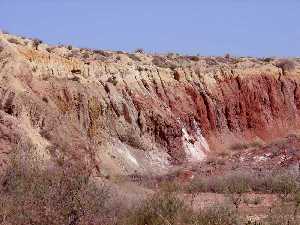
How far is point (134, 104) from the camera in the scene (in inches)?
1406

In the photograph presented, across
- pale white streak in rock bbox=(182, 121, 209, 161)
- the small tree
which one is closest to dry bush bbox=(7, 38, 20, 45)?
pale white streak in rock bbox=(182, 121, 209, 161)

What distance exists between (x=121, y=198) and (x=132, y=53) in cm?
3173

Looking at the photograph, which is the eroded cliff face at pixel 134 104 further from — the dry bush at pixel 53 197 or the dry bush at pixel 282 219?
the dry bush at pixel 282 219

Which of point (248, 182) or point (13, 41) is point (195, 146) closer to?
point (248, 182)

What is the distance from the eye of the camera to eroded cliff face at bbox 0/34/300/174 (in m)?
26.4

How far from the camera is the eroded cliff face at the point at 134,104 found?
26391 millimetres

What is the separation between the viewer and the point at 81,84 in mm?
32938

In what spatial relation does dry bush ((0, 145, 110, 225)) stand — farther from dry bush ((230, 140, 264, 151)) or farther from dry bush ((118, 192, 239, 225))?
dry bush ((230, 140, 264, 151))

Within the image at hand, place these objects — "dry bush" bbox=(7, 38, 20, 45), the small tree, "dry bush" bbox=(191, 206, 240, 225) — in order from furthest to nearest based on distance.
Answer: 1. the small tree
2. "dry bush" bbox=(7, 38, 20, 45)
3. "dry bush" bbox=(191, 206, 240, 225)

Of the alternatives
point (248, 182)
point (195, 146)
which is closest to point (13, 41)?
point (195, 146)

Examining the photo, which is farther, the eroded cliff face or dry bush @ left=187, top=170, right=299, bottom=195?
the eroded cliff face

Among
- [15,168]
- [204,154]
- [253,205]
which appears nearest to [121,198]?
[15,168]

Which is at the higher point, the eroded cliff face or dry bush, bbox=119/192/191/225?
the eroded cliff face

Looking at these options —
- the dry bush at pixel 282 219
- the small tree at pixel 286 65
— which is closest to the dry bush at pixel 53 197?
the dry bush at pixel 282 219
